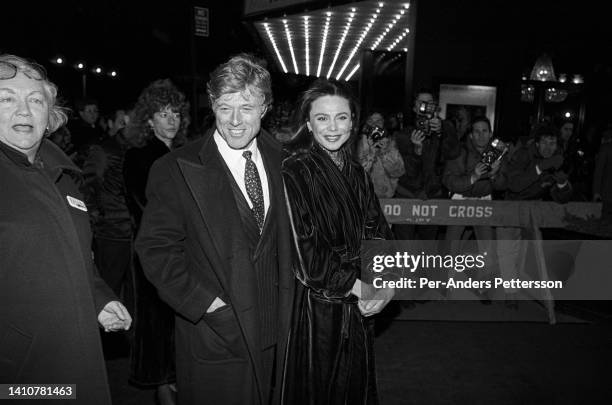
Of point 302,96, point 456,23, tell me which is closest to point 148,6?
point 456,23

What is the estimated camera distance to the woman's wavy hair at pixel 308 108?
8.39ft

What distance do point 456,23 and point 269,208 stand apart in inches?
326

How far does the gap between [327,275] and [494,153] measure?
133 inches

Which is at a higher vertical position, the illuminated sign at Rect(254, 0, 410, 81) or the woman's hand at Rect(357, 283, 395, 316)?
the illuminated sign at Rect(254, 0, 410, 81)

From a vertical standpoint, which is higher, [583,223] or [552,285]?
[583,223]

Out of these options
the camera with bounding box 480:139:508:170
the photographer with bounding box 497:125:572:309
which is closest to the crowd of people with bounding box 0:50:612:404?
the camera with bounding box 480:139:508:170

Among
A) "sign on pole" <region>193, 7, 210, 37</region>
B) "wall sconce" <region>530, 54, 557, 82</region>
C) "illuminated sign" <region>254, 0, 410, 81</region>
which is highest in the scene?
"illuminated sign" <region>254, 0, 410, 81</region>

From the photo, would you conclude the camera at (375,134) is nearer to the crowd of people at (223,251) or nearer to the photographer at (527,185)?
the photographer at (527,185)

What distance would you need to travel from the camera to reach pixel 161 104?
3539mm

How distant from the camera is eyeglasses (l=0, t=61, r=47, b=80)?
1903 mm

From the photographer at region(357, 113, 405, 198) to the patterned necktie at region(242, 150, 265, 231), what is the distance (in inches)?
120

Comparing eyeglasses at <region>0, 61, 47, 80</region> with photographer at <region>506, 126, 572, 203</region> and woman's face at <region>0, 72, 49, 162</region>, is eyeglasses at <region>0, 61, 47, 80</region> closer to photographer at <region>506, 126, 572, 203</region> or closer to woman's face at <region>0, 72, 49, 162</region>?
woman's face at <region>0, 72, 49, 162</region>

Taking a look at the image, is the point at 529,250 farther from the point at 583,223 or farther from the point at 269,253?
the point at 269,253

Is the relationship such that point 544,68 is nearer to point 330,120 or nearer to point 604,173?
point 604,173
